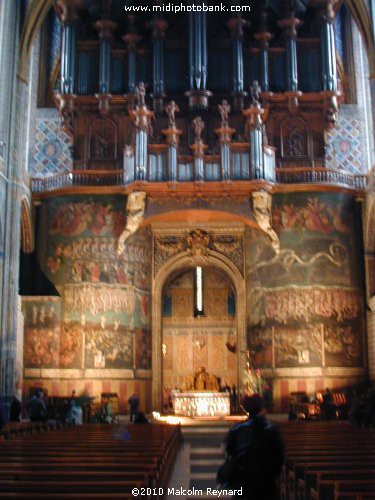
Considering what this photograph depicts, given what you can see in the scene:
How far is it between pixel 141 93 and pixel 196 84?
2.31m

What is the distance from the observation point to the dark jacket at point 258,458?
20.0 feet

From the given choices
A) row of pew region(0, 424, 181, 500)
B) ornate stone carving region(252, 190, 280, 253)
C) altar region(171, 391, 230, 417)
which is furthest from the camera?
ornate stone carving region(252, 190, 280, 253)

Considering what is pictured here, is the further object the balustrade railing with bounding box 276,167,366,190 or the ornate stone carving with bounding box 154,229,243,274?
the ornate stone carving with bounding box 154,229,243,274

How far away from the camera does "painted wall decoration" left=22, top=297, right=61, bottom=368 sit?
24605 mm

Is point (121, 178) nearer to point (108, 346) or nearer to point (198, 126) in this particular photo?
point (198, 126)

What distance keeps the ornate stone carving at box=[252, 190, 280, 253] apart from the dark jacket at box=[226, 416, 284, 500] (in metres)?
19.3

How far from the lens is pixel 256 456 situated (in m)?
6.11

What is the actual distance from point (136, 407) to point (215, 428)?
11.0 feet

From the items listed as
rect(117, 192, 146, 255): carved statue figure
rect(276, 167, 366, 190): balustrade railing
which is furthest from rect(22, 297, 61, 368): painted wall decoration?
rect(276, 167, 366, 190): balustrade railing

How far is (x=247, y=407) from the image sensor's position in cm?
626

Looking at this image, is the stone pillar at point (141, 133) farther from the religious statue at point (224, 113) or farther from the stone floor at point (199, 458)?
the stone floor at point (199, 458)

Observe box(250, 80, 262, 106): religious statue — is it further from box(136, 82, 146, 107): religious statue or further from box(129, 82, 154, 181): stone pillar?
box(136, 82, 146, 107): religious statue

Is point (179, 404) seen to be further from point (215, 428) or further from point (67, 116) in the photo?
point (67, 116)

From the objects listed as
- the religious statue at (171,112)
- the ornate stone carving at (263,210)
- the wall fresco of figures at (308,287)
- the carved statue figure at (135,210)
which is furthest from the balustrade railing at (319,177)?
the carved statue figure at (135,210)
